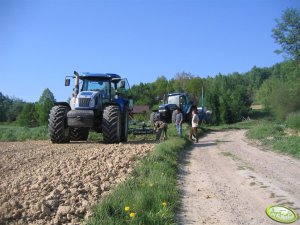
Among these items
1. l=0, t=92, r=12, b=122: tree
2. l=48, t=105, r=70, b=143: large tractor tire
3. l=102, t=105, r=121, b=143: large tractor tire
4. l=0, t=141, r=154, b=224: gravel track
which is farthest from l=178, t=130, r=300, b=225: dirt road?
l=0, t=92, r=12, b=122: tree

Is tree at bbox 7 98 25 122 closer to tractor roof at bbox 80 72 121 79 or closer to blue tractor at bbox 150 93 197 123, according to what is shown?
blue tractor at bbox 150 93 197 123

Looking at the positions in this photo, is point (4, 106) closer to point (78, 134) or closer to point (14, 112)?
point (14, 112)

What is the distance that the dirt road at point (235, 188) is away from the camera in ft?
17.0

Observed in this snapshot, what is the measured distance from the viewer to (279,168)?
9.13 meters

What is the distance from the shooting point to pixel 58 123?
12.5 meters

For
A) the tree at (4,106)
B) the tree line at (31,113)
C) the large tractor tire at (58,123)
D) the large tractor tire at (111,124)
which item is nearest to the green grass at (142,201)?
the large tractor tire at (111,124)

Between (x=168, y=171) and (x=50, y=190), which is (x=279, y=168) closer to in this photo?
(x=168, y=171)

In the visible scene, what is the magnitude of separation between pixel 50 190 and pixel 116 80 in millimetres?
8806

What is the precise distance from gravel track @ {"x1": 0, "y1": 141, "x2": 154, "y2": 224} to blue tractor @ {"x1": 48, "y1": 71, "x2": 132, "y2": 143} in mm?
2456

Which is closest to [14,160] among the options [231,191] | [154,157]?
[154,157]

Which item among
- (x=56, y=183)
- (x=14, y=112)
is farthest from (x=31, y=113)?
(x=56, y=183)

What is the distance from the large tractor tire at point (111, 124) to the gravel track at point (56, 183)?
2.42 metres

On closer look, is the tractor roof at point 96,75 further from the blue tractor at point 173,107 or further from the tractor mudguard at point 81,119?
the blue tractor at point 173,107

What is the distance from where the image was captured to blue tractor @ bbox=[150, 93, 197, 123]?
24172 millimetres
